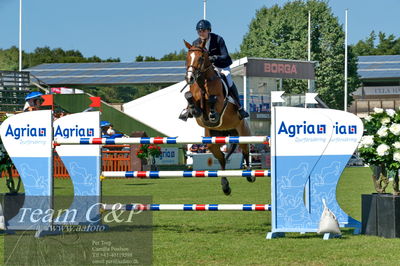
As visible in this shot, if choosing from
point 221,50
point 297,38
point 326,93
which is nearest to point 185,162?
point 221,50

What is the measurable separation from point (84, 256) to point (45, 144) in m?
2.35

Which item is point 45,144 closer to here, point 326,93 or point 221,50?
point 221,50

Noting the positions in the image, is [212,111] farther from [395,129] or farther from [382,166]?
Result: [395,129]

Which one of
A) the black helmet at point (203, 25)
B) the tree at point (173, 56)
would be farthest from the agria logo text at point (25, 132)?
the tree at point (173, 56)

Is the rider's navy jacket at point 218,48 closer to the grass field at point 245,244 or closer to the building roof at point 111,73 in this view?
the grass field at point 245,244

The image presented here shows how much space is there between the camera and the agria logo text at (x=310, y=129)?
24.8 ft

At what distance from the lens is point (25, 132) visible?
819 cm

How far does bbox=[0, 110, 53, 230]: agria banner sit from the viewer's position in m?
8.11

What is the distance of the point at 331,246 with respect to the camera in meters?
6.93

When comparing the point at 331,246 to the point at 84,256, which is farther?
the point at 331,246

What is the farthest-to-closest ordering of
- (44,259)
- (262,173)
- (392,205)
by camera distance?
(262,173) < (392,205) < (44,259)

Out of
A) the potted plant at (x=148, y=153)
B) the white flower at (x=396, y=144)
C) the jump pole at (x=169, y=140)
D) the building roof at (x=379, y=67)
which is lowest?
the potted plant at (x=148, y=153)

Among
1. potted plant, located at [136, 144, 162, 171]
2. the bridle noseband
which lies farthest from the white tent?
the bridle noseband

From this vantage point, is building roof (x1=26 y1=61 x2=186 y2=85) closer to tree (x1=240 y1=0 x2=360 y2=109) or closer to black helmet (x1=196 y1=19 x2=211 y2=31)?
tree (x1=240 y1=0 x2=360 y2=109)
